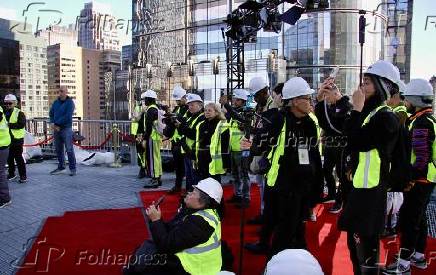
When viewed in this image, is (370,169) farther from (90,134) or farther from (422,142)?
(90,134)

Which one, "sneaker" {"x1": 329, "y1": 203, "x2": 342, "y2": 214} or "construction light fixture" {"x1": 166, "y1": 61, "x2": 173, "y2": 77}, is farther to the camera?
"construction light fixture" {"x1": 166, "y1": 61, "x2": 173, "y2": 77}

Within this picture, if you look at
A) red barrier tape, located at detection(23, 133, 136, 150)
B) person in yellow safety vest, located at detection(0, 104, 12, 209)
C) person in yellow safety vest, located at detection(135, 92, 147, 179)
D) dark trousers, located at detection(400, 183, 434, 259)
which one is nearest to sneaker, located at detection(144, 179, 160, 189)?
person in yellow safety vest, located at detection(135, 92, 147, 179)

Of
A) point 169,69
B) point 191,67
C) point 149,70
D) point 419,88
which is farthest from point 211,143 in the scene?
point 149,70

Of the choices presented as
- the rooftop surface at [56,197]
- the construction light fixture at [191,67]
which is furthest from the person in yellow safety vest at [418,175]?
the construction light fixture at [191,67]

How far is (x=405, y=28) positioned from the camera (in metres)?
39.5

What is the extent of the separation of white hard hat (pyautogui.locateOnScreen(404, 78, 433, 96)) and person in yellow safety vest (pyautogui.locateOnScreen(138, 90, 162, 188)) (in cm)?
479

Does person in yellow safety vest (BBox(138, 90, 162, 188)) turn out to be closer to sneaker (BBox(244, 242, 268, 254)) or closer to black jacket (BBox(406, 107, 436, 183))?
sneaker (BBox(244, 242, 268, 254))

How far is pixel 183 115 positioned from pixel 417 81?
14.8 feet

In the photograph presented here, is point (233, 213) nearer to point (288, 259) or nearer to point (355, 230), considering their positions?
point (355, 230)

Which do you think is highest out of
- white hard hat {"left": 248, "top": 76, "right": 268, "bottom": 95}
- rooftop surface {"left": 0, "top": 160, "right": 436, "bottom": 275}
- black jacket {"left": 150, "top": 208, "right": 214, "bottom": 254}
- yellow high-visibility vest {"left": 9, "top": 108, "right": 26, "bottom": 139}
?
white hard hat {"left": 248, "top": 76, "right": 268, "bottom": 95}

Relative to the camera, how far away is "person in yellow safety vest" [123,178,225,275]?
9.62 ft

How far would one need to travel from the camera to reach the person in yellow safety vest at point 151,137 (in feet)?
25.1

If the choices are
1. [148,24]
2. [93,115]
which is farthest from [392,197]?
[93,115]

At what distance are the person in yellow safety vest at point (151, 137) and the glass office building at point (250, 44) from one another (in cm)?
1635
